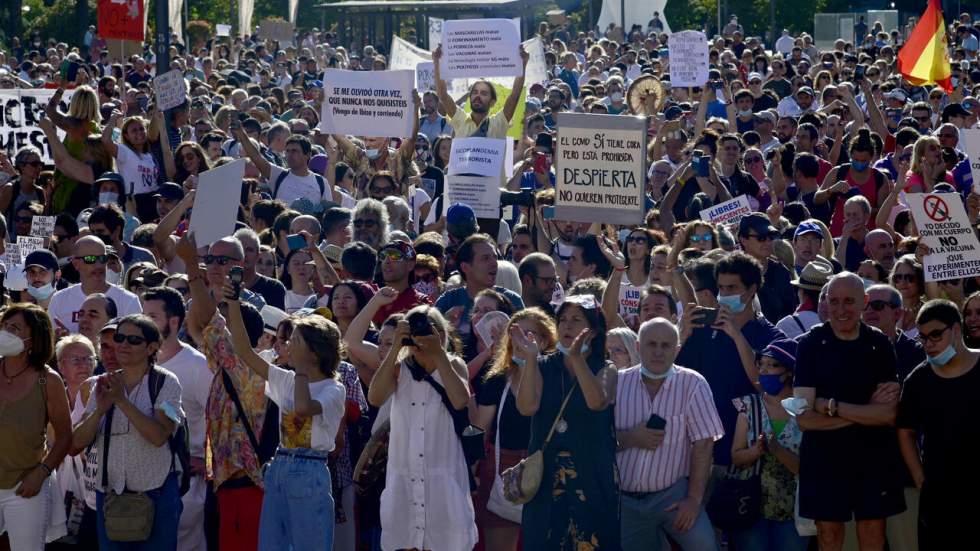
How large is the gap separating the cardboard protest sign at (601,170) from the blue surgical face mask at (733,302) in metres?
1.76

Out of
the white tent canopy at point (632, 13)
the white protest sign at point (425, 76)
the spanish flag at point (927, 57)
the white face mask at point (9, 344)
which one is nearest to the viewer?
the white face mask at point (9, 344)

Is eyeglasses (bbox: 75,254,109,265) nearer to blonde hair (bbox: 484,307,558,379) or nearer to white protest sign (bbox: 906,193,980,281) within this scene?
blonde hair (bbox: 484,307,558,379)

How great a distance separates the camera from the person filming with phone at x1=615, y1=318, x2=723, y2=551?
770cm

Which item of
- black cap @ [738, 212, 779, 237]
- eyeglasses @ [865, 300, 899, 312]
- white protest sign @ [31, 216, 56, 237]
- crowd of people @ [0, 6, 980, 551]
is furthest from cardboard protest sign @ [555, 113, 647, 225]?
white protest sign @ [31, 216, 56, 237]

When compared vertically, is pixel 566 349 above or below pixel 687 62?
below

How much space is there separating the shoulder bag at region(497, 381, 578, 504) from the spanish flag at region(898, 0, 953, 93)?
10183mm

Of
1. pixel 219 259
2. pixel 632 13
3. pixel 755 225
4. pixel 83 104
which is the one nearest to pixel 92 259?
pixel 219 259

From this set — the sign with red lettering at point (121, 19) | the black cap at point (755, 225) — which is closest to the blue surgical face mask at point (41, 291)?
the black cap at point (755, 225)

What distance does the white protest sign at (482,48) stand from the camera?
15.2 meters

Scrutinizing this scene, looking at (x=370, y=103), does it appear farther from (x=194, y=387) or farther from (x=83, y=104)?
(x=194, y=387)

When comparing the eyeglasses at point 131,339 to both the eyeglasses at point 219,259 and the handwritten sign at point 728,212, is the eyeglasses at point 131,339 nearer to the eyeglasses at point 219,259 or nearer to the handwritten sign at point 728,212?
the eyeglasses at point 219,259

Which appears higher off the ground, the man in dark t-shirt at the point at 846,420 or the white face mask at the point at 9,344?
the white face mask at the point at 9,344

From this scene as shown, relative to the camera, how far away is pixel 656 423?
7.67 m

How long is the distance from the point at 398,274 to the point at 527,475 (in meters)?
1.82
